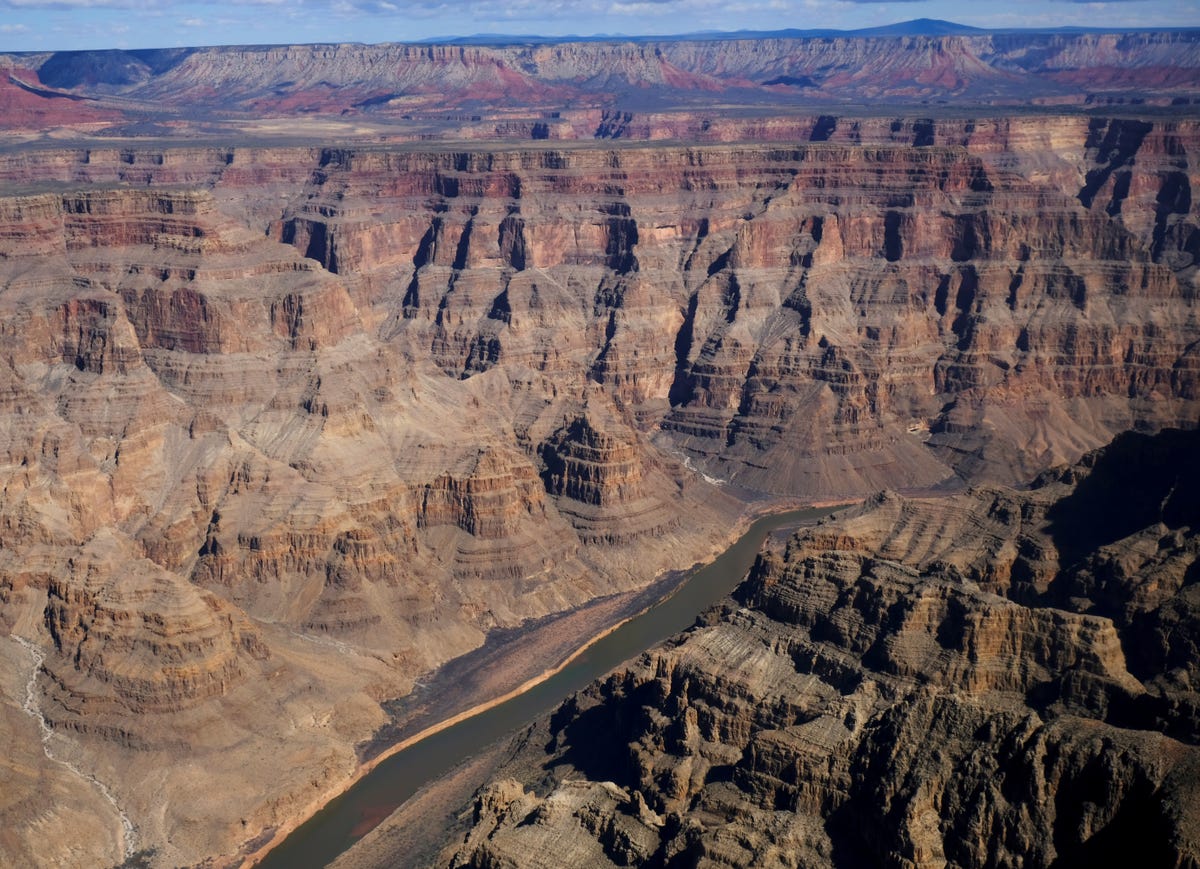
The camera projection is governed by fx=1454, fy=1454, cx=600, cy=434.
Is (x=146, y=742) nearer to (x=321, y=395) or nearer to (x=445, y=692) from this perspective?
(x=445, y=692)

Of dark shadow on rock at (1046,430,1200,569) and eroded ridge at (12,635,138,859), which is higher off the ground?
dark shadow on rock at (1046,430,1200,569)

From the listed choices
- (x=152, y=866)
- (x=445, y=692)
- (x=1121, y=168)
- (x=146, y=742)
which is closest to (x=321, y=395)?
(x=445, y=692)

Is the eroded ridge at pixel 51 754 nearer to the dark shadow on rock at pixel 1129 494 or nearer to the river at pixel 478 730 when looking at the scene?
the river at pixel 478 730

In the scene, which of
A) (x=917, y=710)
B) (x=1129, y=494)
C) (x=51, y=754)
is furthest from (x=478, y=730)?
(x=1129, y=494)

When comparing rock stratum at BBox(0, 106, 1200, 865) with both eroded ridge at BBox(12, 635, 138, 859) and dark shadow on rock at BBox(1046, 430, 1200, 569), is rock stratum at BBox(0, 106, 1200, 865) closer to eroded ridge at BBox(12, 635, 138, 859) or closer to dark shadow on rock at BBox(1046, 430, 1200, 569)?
eroded ridge at BBox(12, 635, 138, 859)

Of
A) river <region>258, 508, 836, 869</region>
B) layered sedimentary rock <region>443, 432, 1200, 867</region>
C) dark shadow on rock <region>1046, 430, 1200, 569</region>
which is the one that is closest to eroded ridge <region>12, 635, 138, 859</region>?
river <region>258, 508, 836, 869</region>

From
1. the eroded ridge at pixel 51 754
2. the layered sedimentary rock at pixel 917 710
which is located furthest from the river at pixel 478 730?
the layered sedimentary rock at pixel 917 710

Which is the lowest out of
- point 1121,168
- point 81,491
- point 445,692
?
point 445,692
